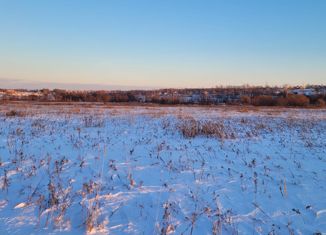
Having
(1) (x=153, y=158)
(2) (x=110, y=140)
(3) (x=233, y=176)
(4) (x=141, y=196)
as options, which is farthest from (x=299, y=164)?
(2) (x=110, y=140)

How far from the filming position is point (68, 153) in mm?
7734

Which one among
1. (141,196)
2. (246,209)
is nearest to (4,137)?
(141,196)

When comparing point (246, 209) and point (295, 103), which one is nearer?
point (246, 209)

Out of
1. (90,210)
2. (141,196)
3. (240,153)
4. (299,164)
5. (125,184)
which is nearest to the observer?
(90,210)

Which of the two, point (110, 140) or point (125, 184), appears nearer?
point (125, 184)

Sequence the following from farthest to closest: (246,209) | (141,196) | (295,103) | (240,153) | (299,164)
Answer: (295,103) → (240,153) → (299,164) → (141,196) → (246,209)

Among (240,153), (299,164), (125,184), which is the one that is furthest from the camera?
(240,153)

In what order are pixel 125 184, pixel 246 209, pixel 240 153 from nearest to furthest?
pixel 246 209 < pixel 125 184 < pixel 240 153

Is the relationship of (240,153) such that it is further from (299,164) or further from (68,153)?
(68,153)

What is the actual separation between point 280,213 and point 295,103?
4013 centimetres

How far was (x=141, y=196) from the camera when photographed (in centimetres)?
494

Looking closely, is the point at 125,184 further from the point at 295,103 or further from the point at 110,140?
the point at 295,103

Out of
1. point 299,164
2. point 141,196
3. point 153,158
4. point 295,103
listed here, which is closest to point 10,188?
point 141,196

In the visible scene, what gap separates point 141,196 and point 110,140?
524 cm
